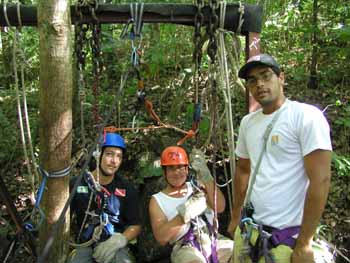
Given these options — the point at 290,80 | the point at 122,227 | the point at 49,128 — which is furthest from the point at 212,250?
the point at 290,80

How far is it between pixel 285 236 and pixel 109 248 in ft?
4.98

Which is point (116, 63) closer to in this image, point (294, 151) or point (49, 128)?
point (49, 128)

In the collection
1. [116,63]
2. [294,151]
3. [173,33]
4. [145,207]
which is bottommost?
[145,207]

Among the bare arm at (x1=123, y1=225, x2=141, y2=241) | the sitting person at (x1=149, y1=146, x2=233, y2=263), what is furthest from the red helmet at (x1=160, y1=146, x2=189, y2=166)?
the bare arm at (x1=123, y1=225, x2=141, y2=241)

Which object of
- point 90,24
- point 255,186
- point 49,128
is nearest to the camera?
point 255,186

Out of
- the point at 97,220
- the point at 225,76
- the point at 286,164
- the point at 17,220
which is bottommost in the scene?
the point at 97,220

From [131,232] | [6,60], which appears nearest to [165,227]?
[131,232]

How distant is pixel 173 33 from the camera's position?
5.94m

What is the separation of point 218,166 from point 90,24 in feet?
8.38

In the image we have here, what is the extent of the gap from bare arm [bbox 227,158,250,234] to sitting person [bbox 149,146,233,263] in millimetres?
216

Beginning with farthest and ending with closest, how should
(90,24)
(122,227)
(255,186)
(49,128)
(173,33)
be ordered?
(173,33) < (122,227) < (90,24) < (49,128) < (255,186)

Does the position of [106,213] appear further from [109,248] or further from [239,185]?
[239,185]

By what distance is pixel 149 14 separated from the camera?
3.09m

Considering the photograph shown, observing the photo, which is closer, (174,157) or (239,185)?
(239,185)
